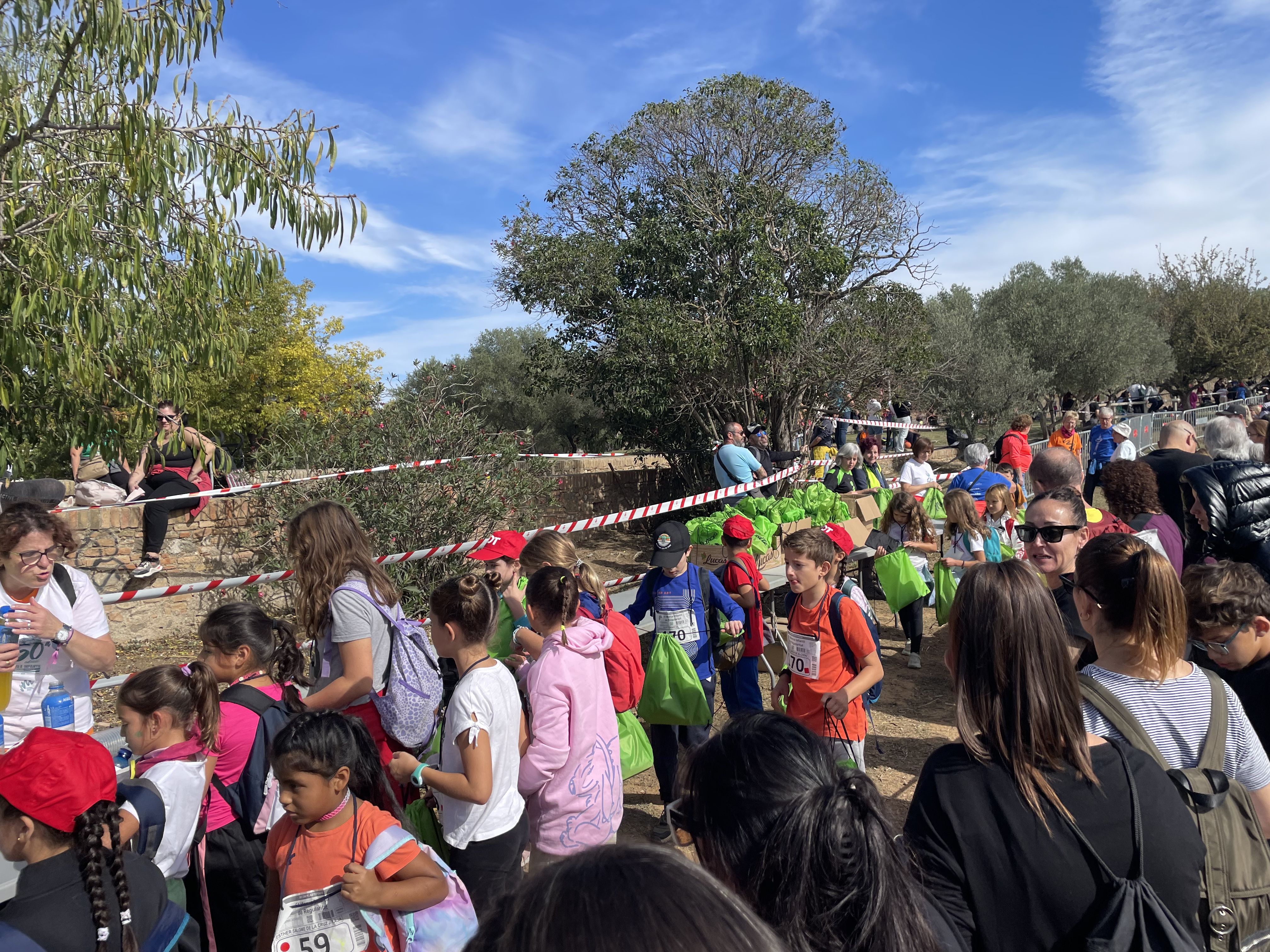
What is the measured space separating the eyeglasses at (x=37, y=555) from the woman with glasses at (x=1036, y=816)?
305 centimetres

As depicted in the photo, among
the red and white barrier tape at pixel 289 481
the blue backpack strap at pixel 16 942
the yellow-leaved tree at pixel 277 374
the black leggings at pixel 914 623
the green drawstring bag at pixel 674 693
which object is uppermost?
the yellow-leaved tree at pixel 277 374

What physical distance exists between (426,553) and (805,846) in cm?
541

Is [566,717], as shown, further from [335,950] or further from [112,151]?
[112,151]

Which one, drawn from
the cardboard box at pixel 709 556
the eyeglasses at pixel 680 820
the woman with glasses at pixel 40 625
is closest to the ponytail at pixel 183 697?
the woman with glasses at pixel 40 625

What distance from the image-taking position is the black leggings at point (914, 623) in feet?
21.6

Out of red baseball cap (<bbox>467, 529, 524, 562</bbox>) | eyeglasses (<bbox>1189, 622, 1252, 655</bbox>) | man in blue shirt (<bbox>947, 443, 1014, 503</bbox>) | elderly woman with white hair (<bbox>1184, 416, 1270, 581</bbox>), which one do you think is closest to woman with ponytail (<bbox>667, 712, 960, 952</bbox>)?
eyeglasses (<bbox>1189, 622, 1252, 655</bbox>)

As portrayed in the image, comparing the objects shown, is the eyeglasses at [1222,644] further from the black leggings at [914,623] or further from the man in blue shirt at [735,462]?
the man in blue shirt at [735,462]

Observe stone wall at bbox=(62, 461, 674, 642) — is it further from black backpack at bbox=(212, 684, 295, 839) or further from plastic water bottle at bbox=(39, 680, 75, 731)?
black backpack at bbox=(212, 684, 295, 839)

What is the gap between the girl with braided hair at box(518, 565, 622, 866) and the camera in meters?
2.85

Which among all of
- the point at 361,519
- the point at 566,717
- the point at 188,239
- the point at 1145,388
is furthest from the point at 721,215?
the point at 1145,388

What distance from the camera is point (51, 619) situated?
9.66ft

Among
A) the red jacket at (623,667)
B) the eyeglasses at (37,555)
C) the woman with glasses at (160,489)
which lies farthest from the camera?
the woman with glasses at (160,489)

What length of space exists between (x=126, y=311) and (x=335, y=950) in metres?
4.43

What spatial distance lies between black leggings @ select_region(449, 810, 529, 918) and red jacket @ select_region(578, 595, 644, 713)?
2.89 feet
